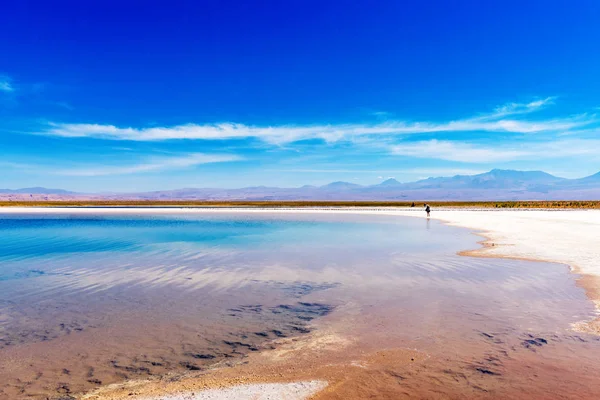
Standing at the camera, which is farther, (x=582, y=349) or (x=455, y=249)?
(x=455, y=249)

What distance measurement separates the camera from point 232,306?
34.9 ft

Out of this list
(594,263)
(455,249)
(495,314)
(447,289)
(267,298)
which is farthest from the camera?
(455,249)

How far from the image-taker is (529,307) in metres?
10.4

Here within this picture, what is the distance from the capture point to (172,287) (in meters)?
12.7

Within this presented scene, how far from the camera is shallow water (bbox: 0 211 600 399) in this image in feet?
24.2

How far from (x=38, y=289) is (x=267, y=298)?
659 cm

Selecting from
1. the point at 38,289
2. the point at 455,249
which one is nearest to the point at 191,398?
the point at 38,289

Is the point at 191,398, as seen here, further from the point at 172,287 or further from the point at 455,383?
the point at 172,287

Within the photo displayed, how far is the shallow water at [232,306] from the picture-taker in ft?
24.2

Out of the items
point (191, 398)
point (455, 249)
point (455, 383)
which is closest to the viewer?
point (191, 398)

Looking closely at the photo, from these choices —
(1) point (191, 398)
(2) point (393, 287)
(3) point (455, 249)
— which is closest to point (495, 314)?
(2) point (393, 287)

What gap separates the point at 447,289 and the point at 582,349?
192 inches

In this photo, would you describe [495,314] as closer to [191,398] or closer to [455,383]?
[455,383]

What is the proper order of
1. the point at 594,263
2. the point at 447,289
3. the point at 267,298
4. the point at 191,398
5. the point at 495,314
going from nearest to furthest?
the point at 191,398, the point at 495,314, the point at 267,298, the point at 447,289, the point at 594,263
